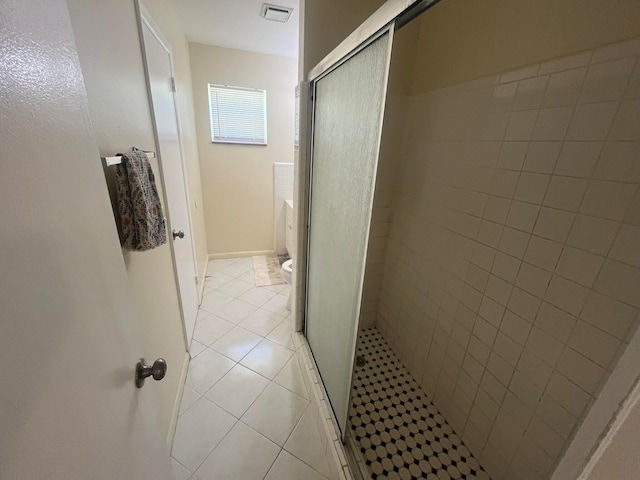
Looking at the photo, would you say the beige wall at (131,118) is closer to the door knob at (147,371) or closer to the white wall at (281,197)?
the door knob at (147,371)

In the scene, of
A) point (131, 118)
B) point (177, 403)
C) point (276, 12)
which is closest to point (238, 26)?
point (276, 12)

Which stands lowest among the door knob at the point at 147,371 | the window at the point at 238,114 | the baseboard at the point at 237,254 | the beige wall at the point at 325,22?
the baseboard at the point at 237,254

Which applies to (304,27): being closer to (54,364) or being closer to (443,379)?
(54,364)

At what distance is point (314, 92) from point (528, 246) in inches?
51.4

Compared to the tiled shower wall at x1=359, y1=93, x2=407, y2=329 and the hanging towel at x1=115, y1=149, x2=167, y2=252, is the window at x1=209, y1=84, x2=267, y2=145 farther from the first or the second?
the hanging towel at x1=115, y1=149, x2=167, y2=252

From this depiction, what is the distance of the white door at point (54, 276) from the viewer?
306mm

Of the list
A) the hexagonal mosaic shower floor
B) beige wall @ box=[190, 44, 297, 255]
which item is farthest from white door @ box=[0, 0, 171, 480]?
beige wall @ box=[190, 44, 297, 255]

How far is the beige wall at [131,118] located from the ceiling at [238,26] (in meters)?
0.40

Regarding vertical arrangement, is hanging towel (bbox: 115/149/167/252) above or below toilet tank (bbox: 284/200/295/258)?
above

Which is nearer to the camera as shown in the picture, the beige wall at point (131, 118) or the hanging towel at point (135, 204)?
the beige wall at point (131, 118)

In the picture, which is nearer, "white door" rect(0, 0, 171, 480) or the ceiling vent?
"white door" rect(0, 0, 171, 480)

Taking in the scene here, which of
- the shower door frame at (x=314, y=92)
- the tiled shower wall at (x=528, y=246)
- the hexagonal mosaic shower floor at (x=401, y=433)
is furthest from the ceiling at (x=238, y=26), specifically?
the hexagonal mosaic shower floor at (x=401, y=433)

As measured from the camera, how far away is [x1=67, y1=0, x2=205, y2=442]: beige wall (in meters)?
0.79

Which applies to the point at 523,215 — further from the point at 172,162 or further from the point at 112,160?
the point at 172,162
